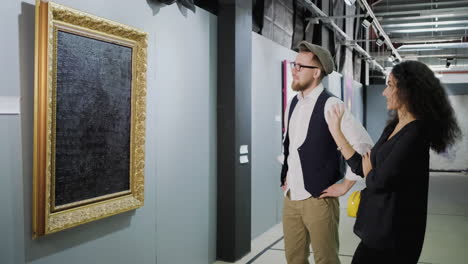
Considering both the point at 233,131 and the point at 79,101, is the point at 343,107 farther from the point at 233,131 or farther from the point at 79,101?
the point at 233,131

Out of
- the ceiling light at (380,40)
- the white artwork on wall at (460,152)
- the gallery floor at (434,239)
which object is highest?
the ceiling light at (380,40)

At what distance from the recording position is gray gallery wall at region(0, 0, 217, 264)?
1.91 meters

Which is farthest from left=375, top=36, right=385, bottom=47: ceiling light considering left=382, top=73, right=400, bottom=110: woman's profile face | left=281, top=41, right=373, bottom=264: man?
left=382, top=73, right=400, bottom=110: woman's profile face

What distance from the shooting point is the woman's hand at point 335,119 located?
2004mm

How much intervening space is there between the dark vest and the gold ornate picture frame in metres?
1.03

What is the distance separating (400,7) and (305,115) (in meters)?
8.74

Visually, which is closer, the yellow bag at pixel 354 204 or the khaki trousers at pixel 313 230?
the yellow bag at pixel 354 204

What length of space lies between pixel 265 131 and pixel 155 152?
2.10 metres

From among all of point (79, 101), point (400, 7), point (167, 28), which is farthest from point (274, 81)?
point (400, 7)

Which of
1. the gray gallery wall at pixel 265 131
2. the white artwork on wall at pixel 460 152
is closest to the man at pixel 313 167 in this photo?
the gray gallery wall at pixel 265 131

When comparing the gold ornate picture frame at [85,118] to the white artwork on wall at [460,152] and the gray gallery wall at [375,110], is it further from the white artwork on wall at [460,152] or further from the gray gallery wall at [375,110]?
the gray gallery wall at [375,110]

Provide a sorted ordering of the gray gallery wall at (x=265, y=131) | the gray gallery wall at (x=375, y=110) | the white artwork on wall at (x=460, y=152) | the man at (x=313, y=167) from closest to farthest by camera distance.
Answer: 1. the man at (x=313, y=167)
2. the gray gallery wall at (x=265, y=131)
3. the white artwork on wall at (x=460, y=152)
4. the gray gallery wall at (x=375, y=110)

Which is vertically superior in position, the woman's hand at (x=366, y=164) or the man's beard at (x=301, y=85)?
the man's beard at (x=301, y=85)

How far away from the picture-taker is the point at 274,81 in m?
5.08
